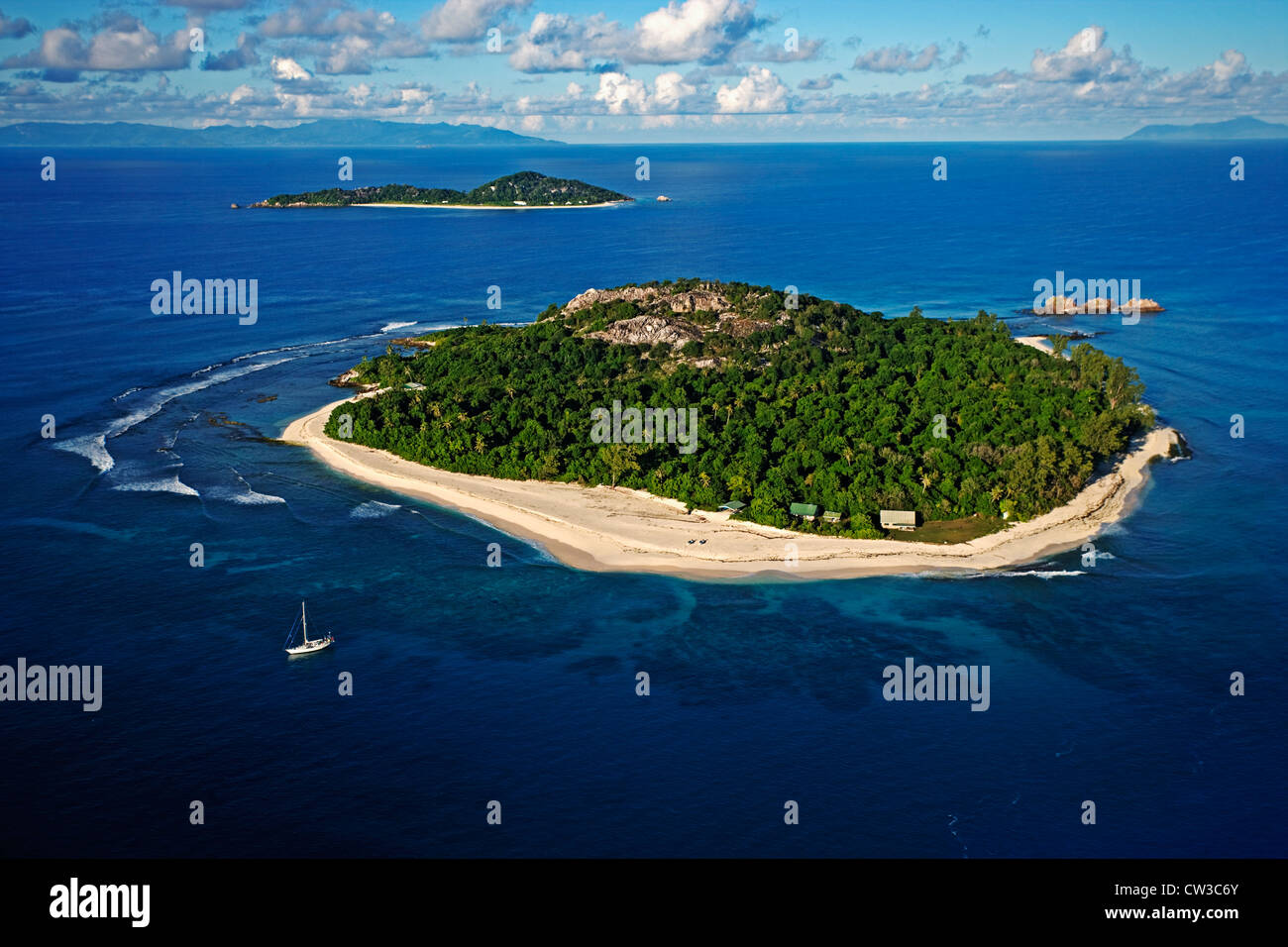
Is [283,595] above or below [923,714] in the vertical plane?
above

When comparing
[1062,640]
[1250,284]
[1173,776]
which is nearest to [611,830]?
[1173,776]

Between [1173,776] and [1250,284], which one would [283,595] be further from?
[1250,284]

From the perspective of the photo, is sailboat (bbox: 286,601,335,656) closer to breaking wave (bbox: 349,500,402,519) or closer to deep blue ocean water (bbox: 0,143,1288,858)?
deep blue ocean water (bbox: 0,143,1288,858)

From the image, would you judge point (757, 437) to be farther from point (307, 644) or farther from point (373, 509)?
point (307, 644)

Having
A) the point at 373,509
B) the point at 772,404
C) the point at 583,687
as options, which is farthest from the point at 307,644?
the point at 772,404

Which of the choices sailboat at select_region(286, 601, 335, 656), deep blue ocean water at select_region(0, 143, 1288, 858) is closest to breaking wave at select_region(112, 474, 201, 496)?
deep blue ocean water at select_region(0, 143, 1288, 858)

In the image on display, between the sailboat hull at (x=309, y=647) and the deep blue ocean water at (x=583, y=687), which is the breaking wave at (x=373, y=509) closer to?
the deep blue ocean water at (x=583, y=687)
